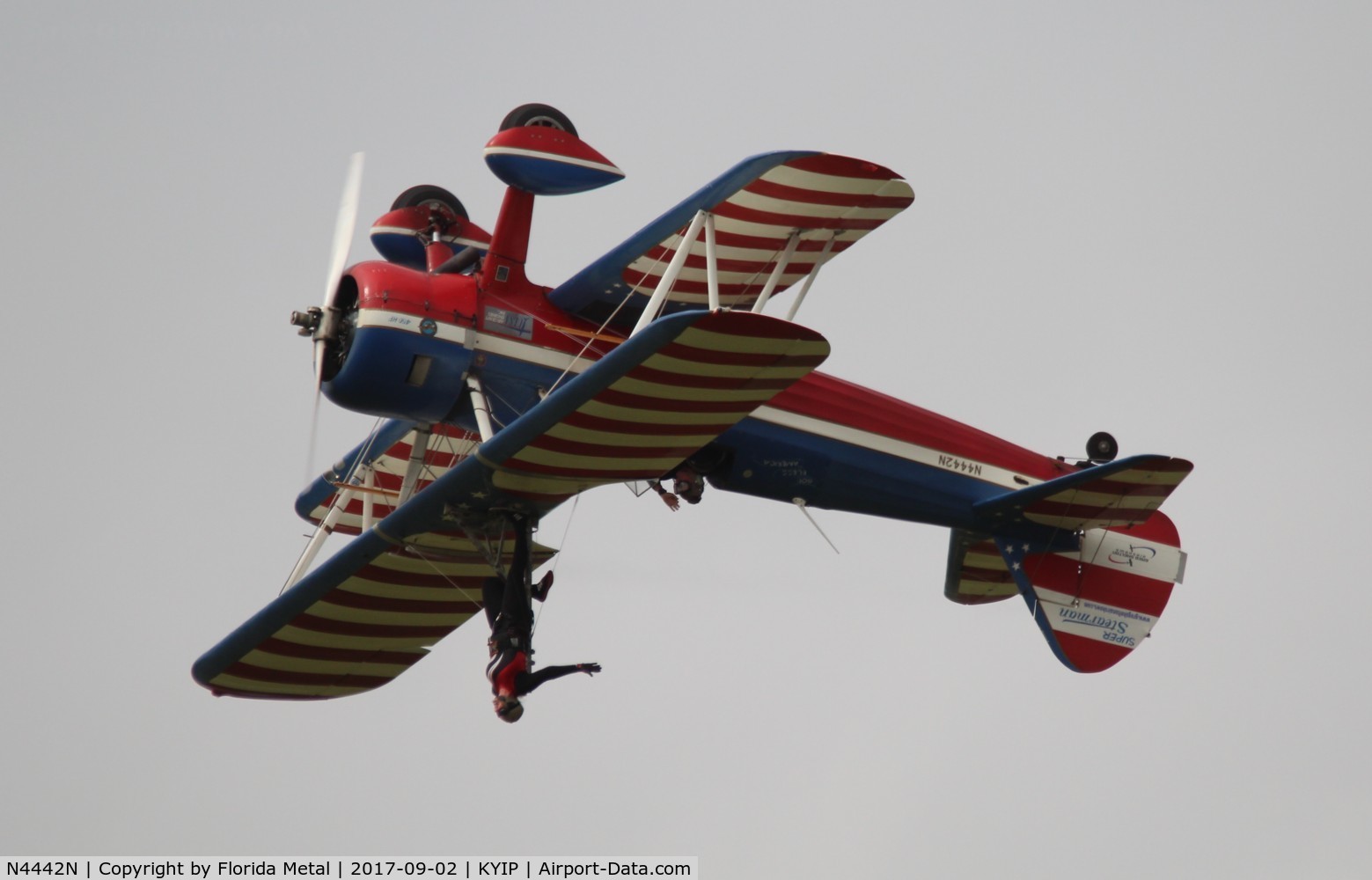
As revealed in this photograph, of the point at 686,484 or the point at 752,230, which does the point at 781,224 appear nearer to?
the point at 752,230

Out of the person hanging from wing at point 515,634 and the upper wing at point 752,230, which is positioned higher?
the upper wing at point 752,230

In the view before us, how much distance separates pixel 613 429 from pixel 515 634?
2.10m

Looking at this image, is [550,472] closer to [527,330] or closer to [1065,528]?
[527,330]

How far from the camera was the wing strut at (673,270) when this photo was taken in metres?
15.8

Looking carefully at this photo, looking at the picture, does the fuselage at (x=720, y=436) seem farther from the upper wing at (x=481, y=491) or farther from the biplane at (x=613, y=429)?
the upper wing at (x=481, y=491)

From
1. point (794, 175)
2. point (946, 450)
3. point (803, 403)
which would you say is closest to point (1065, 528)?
point (946, 450)

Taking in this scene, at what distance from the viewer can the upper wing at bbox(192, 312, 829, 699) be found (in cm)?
1370

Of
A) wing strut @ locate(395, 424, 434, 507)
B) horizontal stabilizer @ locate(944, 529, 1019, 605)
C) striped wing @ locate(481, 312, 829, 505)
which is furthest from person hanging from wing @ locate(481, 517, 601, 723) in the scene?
horizontal stabilizer @ locate(944, 529, 1019, 605)

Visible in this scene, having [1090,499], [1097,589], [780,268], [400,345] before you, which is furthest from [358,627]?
[1097,589]

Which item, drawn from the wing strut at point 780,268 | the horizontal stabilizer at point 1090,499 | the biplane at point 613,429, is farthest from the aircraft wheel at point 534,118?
the horizontal stabilizer at point 1090,499

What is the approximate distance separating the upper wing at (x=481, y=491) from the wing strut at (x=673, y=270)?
1442mm

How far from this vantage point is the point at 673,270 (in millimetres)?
15812

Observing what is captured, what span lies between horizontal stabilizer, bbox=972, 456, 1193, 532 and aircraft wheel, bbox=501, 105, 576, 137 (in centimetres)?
546

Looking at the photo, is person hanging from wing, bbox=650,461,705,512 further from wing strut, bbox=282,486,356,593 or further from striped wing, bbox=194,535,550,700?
wing strut, bbox=282,486,356,593
